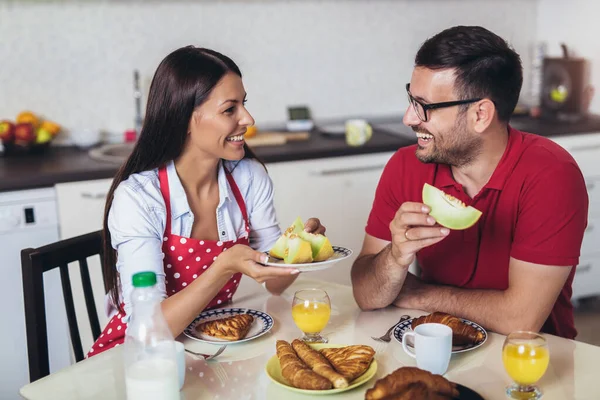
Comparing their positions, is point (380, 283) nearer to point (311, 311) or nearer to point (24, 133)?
point (311, 311)

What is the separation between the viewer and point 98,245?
186cm

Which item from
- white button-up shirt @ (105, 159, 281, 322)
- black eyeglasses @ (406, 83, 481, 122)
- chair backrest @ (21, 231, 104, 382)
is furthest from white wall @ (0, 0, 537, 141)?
black eyeglasses @ (406, 83, 481, 122)

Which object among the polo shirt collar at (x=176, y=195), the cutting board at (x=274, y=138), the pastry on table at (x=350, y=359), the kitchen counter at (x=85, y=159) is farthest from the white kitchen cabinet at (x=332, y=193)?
the pastry on table at (x=350, y=359)

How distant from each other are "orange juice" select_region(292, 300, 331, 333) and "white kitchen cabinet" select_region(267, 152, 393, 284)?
5.33 feet

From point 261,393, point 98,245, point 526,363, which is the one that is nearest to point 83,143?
point 98,245

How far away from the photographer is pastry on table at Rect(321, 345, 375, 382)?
54.7 inches

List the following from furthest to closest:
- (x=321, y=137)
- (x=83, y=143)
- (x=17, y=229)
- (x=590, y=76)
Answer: (x=590, y=76) → (x=321, y=137) → (x=83, y=143) → (x=17, y=229)

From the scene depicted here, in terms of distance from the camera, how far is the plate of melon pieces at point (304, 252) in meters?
1.54

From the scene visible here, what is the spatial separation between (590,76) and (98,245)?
117 inches

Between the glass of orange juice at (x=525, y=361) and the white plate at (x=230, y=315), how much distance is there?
20.7 inches

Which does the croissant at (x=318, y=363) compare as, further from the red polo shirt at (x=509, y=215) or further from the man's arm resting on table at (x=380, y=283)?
the red polo shirt at (x=509, y=215)

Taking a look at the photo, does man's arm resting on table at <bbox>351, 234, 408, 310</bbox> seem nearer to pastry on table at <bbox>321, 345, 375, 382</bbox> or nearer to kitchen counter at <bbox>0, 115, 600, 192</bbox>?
pastry on table at <bbox>321, 345, 375, 382</bbox>

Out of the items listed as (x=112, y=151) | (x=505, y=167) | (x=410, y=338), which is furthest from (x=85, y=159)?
(x=410, y=338)

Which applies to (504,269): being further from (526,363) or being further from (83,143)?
(83,143)
